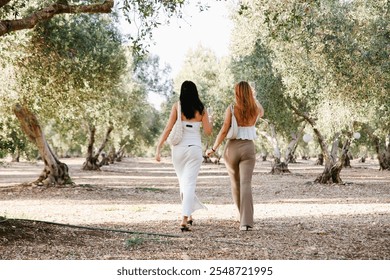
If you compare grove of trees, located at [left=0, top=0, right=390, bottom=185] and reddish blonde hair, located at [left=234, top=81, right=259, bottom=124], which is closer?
reddish blonde hair, located at [left=234, top=81, right=259, bottom=124]

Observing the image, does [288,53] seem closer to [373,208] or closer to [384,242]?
[373,208]

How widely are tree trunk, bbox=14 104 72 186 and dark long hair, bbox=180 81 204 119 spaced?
13097 millimetres

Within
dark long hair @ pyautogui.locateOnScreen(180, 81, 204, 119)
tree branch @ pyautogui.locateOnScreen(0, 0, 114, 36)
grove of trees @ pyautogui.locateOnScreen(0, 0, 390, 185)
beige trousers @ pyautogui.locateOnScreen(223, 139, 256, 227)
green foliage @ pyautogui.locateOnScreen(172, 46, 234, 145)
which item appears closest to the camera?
tree branch @ pyautogui.locateOnScreen(0, 0, 114, 36)

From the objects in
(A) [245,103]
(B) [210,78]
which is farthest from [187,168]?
(B) [210,78]

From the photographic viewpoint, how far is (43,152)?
20.5m

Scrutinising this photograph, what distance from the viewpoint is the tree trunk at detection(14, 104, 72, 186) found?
66.4 feet

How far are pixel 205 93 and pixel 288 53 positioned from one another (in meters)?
24.5

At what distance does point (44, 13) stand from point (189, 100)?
113 inches

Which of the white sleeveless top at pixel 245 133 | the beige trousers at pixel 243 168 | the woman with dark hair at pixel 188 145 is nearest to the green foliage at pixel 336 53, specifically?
the white sleeveless top at pixel 245 133

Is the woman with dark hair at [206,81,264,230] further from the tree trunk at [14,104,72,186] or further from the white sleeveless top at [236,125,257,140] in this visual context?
the tree trunk at [14,104,72,186]

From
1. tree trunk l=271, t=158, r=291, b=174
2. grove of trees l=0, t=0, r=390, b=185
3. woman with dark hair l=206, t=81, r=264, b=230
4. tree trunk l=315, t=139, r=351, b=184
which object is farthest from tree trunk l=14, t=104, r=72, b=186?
tree trunk l=271, t=158, r=291, b=174

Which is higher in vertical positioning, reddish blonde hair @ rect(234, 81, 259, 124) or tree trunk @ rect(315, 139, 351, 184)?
reddish blonde hair @ rect(234, 81, 259, 124)
